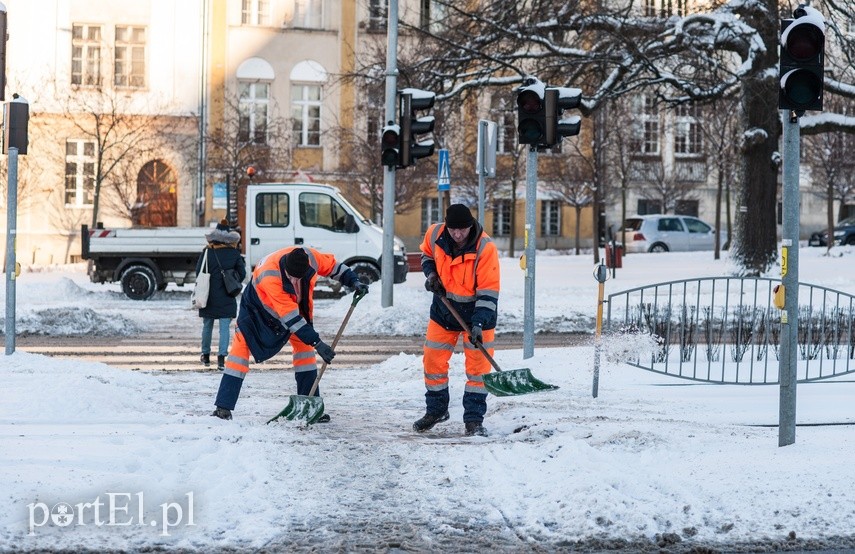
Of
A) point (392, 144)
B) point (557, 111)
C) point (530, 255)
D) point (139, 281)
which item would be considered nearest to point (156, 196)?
point (139, 281)

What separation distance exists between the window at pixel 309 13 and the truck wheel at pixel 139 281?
26019 mm

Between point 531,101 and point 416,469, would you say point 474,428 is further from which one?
point 531,101

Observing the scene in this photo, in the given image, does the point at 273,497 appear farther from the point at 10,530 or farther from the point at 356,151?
the point at 356,151

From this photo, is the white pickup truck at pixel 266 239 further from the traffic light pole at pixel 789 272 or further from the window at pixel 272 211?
the traffic light pole at pixel 789 272

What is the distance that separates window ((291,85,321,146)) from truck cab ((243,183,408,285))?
24.5 metres

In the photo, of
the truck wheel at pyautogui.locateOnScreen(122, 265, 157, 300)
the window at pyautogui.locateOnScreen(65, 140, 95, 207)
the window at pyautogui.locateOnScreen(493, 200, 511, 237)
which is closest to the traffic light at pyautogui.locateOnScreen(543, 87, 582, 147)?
the truck wheel at pyautogui.locateOnScreen(122, 265, 157, 300)

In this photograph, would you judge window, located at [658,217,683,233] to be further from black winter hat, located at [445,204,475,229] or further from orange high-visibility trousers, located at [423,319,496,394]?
black winter hat, located at [445,204,475,229]

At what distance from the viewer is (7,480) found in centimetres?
717

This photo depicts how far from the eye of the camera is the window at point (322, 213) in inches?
1003

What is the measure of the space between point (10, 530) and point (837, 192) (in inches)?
1952

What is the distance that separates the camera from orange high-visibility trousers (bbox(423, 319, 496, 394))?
391 inches

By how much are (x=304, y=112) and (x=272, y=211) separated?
82.9ft

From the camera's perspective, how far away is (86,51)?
4681cm

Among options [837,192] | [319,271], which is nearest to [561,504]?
[319,271]
